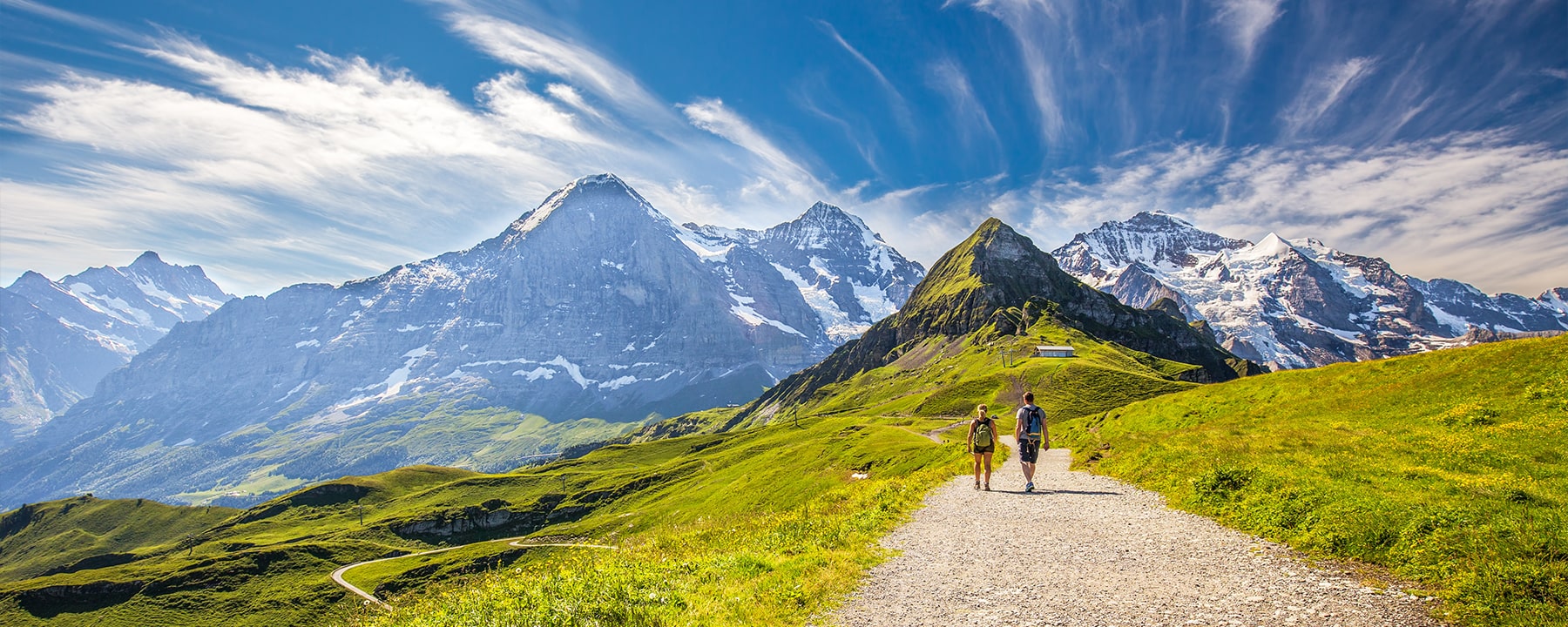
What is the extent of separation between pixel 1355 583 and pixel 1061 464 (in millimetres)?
26314

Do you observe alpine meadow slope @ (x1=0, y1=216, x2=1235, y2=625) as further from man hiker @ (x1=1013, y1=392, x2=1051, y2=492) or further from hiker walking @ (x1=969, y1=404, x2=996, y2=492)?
man hiker @ (x1=1013, y1=392, x2=1051, y2=492)

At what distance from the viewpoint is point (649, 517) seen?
15950 centimetres

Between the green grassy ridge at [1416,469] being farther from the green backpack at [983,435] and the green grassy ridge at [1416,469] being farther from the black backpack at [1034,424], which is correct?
the green backpack at [983,435]

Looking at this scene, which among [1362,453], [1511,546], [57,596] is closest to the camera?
[1511,546]

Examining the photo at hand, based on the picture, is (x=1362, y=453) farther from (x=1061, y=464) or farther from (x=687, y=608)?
(x=687, y=608)

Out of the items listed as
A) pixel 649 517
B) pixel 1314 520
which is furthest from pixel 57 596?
pixel 1314 520

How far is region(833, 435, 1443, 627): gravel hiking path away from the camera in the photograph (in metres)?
11.8

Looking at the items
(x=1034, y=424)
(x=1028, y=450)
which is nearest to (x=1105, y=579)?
(x=1028, y=450)

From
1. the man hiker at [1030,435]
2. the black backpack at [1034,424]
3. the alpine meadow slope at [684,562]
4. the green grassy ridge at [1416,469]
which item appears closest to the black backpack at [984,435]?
the man hiker at [1030,435]

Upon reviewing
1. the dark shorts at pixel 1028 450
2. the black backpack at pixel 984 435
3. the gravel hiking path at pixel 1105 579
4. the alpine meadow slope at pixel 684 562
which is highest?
the black backpack at pixel 984 435

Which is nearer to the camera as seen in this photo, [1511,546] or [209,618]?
[1511,546]

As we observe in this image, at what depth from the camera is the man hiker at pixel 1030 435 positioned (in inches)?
1078

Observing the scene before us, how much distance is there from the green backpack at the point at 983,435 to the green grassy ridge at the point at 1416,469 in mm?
6327

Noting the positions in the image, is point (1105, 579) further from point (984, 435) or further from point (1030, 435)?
point (984, 435)
